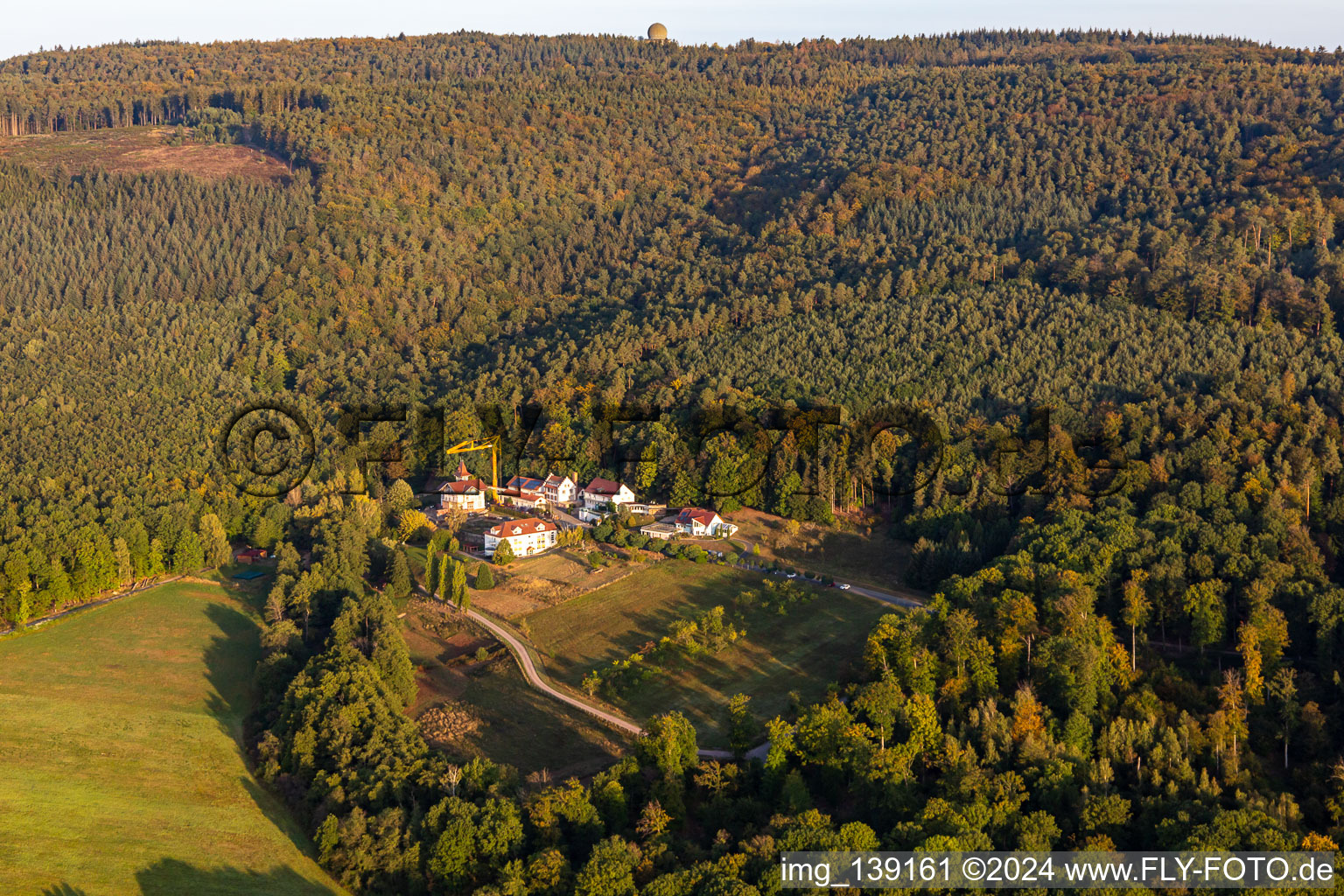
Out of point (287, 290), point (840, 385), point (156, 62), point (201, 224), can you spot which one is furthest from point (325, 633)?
point (156, 62)

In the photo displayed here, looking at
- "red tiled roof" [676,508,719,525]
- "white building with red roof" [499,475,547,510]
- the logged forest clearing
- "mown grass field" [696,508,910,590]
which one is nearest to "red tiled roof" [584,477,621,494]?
"white building with red roof" [499,475,547,510]

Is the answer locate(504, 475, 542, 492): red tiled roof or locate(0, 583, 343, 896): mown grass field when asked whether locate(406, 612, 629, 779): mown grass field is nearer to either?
locate(0, 583, 343, 896): mown grass field

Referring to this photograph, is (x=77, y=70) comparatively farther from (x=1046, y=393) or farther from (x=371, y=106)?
(x=1046, y=393)

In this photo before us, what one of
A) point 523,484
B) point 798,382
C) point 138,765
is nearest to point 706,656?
point 138,765

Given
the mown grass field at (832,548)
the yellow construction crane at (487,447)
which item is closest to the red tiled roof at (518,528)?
the mown grass field at (832,548)

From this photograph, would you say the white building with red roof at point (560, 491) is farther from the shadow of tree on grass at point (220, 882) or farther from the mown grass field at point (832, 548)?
the shadow of tree on grass at point (220, 882)

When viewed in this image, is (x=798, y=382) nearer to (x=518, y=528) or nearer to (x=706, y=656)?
(x=518, y=528)
